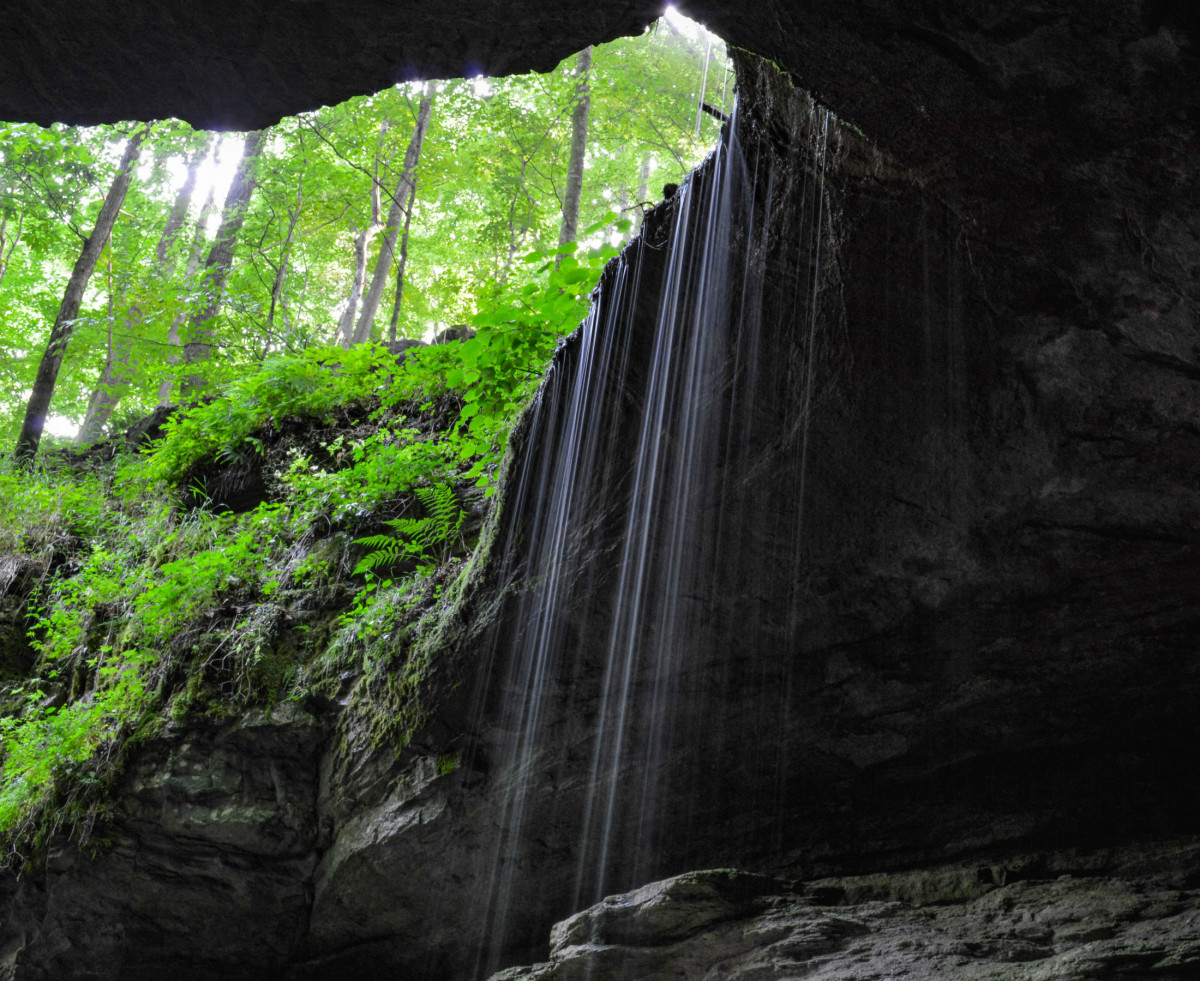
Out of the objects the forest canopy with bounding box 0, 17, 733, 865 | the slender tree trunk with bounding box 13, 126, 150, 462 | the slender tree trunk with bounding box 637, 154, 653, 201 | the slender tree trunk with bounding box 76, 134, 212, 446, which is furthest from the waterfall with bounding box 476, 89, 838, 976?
the slender tree trunk with bounding box 637, 154, 653, 201

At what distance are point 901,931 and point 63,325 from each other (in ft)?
37.5

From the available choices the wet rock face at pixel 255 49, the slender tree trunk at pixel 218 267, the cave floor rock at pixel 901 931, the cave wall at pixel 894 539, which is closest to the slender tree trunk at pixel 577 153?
the slender tree trunk at pixel 218 267

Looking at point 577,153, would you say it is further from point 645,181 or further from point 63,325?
point 645,181

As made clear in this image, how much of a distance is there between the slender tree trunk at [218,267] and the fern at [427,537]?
5.97 m

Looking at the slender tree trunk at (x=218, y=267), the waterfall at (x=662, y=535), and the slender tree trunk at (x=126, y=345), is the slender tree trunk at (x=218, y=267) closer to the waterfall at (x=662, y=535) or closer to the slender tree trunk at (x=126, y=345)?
the slender tree trunk at (x=126, y=345)

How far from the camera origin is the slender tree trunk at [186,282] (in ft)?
40.2

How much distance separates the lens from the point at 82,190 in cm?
1224

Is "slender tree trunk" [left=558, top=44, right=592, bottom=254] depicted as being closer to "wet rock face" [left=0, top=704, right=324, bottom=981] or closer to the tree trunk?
the tree trunk

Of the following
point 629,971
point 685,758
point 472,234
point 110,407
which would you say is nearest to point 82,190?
point 110,407

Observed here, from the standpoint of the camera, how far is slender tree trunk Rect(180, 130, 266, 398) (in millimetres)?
11562

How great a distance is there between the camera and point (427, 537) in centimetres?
558

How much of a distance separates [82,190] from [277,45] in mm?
11697

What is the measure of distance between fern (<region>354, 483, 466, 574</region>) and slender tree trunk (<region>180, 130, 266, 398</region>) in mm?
5969

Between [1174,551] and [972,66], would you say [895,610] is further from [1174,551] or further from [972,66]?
[972,66]
